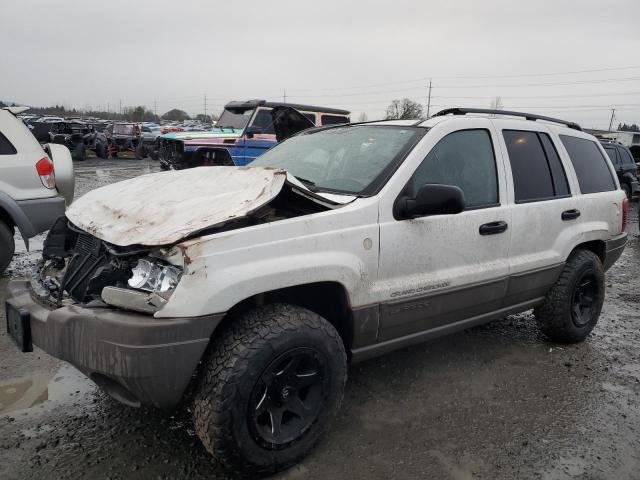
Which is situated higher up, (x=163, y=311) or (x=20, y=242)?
(x=163, y=311)

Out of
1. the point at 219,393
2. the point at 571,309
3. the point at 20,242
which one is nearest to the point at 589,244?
the point at 571,309

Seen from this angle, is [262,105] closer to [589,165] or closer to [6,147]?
[6,147]

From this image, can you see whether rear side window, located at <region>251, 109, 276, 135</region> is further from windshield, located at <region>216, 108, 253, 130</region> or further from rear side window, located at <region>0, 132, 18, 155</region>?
rear side window, located at <region>0, 132, 18, 155</region>

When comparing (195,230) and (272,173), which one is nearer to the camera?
(195,230)

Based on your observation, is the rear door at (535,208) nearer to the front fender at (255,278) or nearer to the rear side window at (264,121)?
the front fender at (255,278)

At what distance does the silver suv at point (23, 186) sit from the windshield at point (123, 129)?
19.7 metres

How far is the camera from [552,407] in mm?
3188

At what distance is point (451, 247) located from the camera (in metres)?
3.03

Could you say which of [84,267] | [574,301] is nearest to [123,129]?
[84,267]

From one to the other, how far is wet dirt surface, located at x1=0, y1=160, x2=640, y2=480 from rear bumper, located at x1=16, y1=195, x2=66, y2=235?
53.0 inches

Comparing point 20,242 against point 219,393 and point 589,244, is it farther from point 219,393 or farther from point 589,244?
point 589,244

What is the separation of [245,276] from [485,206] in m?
1.83

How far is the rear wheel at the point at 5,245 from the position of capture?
504 cm

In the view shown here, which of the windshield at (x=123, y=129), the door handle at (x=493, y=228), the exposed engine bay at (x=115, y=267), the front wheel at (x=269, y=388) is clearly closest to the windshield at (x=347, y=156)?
the exposed engine bay at (x=115, y=267)
